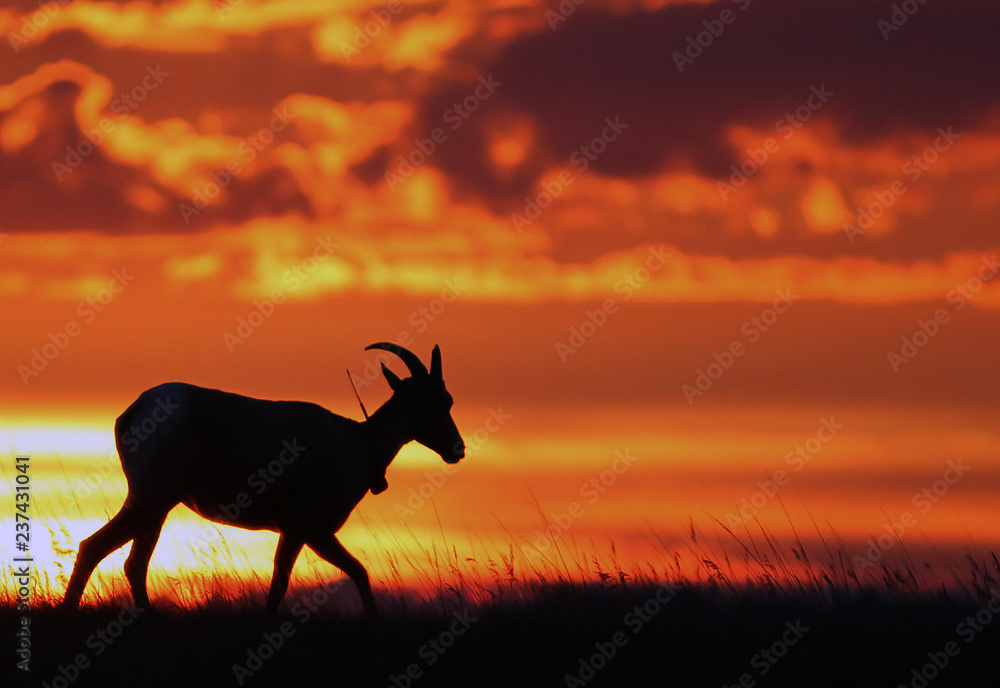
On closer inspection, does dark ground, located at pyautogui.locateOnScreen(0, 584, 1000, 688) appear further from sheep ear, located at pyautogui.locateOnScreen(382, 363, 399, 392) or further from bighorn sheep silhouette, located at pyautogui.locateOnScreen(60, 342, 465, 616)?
sheep ear, located at pyautogui.locateOnScreen(382, 363, 399, 392)

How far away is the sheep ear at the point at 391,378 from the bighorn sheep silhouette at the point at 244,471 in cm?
45

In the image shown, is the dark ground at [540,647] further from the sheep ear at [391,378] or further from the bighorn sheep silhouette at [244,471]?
the sheep ear at [391,378]

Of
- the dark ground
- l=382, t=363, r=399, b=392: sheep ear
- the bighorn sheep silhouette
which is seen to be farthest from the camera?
l=382, t=363, r=399, b=392: sheep ear

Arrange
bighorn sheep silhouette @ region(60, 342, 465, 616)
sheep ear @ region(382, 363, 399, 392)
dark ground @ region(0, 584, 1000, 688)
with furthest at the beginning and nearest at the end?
→ sheep ear @ region(382, 363, 399, 392) < bighorn sheep silhouette @ region(60, 342, 465, 616) < dark ground @ region(0, 584, 1000, 688)

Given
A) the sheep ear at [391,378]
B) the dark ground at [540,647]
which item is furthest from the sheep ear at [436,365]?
the dark ground at [540,647]

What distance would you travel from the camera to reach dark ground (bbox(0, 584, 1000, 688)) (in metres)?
10.3

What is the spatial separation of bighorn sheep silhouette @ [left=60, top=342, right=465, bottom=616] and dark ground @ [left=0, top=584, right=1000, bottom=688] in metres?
0.68

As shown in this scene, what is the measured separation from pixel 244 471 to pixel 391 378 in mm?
2267

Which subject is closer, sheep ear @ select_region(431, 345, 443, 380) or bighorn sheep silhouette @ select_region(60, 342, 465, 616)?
bighorn sheep silhouette @ select_region(60, 342, 465, 616)

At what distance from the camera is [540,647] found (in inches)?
424

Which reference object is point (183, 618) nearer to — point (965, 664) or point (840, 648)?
point (840, 648)

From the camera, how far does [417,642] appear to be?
10.9m

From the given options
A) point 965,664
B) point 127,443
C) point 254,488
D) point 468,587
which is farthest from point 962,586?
point 127,443

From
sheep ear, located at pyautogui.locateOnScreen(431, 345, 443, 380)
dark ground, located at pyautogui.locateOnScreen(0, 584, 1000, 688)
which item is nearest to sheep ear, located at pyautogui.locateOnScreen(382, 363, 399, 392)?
sheep ear, located at pyautogui.locateOnScreen(431, 345, 443, 380)
